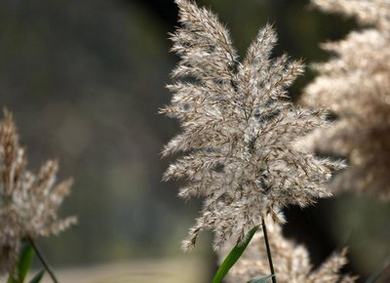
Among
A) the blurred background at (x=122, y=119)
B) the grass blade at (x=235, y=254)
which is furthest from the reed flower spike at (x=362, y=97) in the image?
the grass blade at (x=235, y=254)

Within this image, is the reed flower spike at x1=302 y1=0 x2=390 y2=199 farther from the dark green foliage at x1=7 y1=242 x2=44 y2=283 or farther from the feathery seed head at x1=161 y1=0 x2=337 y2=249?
the feathery seed head at x1=161 y1=0 x2=337 y2=249

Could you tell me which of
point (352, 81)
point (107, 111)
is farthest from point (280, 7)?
point (107, 111)

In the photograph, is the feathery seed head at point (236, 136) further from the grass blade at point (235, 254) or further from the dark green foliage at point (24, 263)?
the dark green foliage at point (24, 263)

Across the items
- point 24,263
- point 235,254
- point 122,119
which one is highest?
point 122,119

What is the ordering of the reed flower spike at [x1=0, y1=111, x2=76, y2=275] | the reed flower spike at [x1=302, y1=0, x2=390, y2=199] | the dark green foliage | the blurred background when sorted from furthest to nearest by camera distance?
the blurred background
the reed flower spike at [x1=302, y1=0, x2=390, y2=199]
the dark green foliage
the reed flower spike at [x1=0, y1=111, x2=76, y2=275]

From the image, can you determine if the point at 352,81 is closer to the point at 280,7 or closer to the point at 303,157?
the point at 303,157

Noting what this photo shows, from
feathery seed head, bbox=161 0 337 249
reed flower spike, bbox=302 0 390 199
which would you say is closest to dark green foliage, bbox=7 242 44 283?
feathery seed head, bbox=161 0 337 249

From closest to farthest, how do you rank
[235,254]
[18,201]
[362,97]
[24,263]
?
1. [235,254]
2. [18,201]
3. [24,263]
4. [362,97]

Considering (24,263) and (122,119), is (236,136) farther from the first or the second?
(122,119)

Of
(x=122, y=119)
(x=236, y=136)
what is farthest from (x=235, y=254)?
(x=122, y=119)
